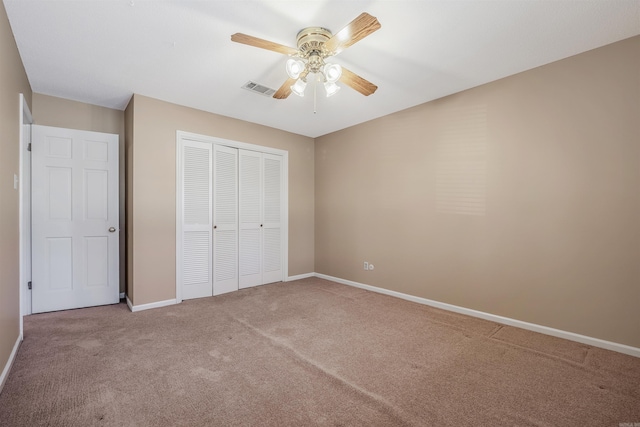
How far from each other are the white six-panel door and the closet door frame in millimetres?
830

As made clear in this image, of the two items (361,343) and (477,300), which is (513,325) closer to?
(477,300)

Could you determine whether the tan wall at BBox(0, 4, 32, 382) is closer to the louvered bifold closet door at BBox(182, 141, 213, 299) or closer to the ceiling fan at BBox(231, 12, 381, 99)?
the louvered bifold closet door at BBox(182, 141, 213, 299)

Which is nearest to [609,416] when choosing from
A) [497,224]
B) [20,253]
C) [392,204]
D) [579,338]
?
[579,338]

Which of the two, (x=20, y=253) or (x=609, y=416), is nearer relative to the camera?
(x=609, y=416)

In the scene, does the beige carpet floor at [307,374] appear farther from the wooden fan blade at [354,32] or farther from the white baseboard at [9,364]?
the wooden fan blade at [354,32]

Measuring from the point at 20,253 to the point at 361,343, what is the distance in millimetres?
3236

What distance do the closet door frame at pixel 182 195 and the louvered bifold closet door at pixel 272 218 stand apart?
64mm

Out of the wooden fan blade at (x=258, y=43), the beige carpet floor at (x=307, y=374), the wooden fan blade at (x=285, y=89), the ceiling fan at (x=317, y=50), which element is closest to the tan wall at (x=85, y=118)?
the beige carpet floor at (x=307, y=374)

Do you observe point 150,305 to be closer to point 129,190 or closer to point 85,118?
point 129,190

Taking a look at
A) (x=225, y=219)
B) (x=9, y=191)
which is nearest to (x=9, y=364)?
(x=9, y=191)

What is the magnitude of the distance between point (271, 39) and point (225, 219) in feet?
8.71

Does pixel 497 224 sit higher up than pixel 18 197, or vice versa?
pixel 18 197

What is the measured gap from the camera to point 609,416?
1674 mm

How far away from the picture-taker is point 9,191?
222 cm
